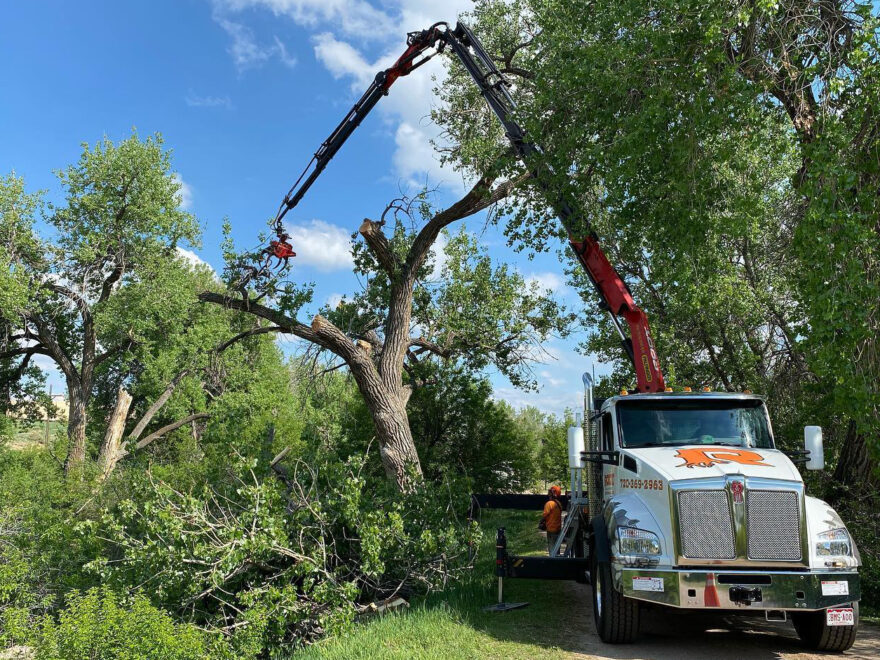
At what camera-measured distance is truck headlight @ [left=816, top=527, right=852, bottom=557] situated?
20.3 ft

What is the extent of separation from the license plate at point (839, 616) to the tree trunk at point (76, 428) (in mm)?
21780

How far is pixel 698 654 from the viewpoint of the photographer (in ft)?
21.4

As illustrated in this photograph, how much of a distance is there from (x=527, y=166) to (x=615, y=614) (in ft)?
22.8

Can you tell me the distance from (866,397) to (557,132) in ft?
19.3

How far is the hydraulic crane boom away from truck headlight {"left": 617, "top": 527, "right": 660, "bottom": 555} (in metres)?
3.22

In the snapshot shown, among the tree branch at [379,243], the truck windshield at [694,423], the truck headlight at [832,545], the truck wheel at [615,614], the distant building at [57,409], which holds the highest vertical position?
the tree branch at [379,243]

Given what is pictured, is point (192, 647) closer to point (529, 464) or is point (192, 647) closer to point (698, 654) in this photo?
point (698, 654)

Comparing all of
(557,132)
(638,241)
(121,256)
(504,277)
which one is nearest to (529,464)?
(504,277)

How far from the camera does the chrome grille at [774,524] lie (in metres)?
6.11

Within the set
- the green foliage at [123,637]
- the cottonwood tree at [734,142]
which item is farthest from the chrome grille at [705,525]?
the green foliage at [123,637]

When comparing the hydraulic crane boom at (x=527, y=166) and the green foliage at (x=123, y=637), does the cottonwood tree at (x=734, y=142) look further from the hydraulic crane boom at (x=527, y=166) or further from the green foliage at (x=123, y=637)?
the green foliage at (x=123, y=637)

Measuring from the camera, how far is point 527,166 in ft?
35.5

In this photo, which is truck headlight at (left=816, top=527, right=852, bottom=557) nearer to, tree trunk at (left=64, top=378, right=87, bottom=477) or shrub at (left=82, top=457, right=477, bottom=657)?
shrub at (left=82, top=457, right=477, bottom=657)

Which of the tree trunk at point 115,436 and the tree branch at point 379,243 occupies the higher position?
the tree branch at point 379,243
